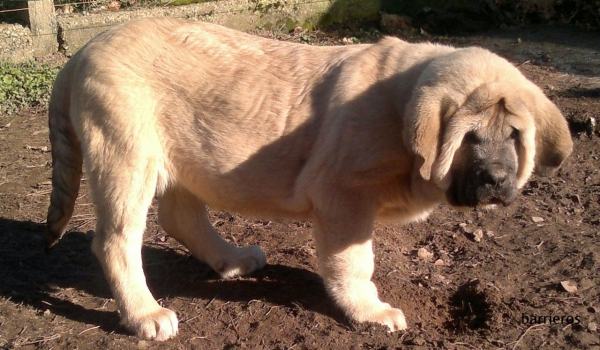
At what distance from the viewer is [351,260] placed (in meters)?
4.71

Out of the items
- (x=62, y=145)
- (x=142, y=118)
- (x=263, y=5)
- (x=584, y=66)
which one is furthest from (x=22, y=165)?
(x=584, y=66)

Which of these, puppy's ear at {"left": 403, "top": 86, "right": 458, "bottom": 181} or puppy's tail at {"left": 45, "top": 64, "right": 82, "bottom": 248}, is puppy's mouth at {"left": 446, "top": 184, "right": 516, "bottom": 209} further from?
puppy's tail at {"left": 45, "top": 64, "right": 82, "bottom": 248}

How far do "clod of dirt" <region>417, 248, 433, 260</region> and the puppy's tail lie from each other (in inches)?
114

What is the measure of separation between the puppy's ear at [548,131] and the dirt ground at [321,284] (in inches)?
47.8

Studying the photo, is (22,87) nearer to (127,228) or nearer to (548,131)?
(127,228)

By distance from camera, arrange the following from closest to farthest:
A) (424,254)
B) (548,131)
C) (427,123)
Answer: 1. (427,123)
2. (548,131)
3. (424,254)

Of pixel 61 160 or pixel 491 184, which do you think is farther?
pixel 61 160

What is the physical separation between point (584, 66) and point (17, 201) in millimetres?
7499

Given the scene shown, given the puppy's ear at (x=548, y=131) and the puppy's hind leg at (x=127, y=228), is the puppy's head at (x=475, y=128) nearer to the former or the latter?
the puppy's ear at (x=548, y=131)

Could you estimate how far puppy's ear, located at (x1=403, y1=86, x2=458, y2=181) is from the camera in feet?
13.4

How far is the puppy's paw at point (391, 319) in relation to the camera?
478cm

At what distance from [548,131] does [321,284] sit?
2.14m

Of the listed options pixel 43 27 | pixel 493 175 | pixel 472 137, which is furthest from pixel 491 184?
pixel 43 27

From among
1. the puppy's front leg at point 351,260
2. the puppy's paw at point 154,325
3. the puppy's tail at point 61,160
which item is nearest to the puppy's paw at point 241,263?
the puppy's paw at point 154,325
